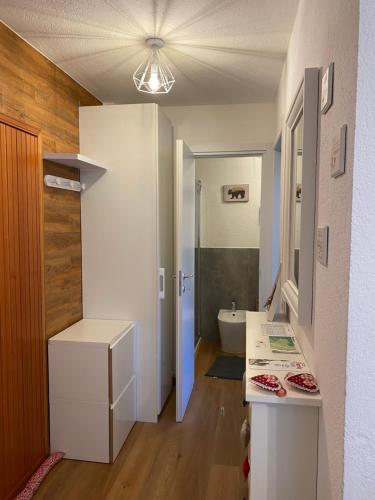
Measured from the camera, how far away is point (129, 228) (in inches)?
101

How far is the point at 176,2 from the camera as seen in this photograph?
1.70m

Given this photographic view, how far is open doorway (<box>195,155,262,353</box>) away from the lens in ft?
14.2

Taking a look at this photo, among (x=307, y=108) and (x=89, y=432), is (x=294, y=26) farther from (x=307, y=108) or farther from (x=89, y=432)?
(x=89, y=432)

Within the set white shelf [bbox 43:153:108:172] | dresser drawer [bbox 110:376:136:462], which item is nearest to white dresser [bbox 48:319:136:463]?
dresser drawer [bbox 110:376:136:462]

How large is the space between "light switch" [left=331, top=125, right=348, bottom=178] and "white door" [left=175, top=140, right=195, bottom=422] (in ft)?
4.87

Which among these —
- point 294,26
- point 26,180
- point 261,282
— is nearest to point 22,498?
point 26,180

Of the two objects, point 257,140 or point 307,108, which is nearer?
point 307,108

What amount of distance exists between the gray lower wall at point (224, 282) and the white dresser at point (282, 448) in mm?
3077

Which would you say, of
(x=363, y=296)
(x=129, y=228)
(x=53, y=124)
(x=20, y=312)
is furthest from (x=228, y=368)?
(x=363, y=296)

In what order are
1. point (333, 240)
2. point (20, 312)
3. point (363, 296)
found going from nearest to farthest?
point (363, 296) < point (333, 240) < point (20, 312)

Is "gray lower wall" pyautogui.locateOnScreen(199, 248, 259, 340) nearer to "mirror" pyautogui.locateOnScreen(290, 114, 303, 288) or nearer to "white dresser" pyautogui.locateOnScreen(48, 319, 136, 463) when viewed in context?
"white dresser" pyautogui.locateOnScreen(48, 319, 136, 463)

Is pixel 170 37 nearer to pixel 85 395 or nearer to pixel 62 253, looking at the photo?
pixel 62 253

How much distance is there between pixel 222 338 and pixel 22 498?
2576mm

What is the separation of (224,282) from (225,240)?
504mm
